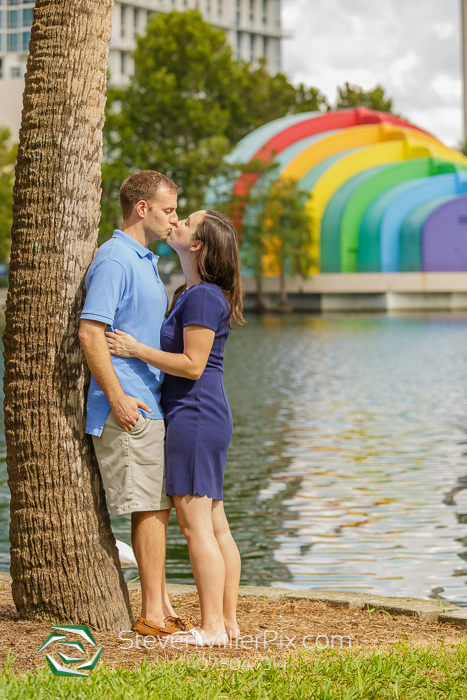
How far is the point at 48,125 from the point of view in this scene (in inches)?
171

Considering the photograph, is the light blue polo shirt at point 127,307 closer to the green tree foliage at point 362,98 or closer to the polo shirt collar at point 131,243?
the polo shirt collar at point 131,243

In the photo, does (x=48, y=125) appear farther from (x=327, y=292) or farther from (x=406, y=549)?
(x=327, y=292)

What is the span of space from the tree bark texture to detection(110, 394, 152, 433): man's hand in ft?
0.91

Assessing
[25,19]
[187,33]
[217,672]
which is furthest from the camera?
[25,19]

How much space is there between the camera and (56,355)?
14.0 feet

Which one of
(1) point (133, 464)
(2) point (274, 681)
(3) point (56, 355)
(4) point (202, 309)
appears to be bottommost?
(2) point (274, 681)

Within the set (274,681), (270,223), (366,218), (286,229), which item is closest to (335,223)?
(366,218)

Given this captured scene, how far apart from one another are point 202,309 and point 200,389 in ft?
1.17

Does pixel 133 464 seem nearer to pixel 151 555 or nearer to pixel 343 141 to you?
pixel 151 555

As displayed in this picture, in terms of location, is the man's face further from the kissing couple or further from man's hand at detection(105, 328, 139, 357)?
man's hand at detection(105, 328, 139, 357)

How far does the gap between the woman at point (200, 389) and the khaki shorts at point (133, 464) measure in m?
0.06

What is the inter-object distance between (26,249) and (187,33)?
55529mm

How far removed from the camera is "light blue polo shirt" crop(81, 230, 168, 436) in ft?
13.4

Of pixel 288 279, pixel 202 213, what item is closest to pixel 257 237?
pixel 288 279
